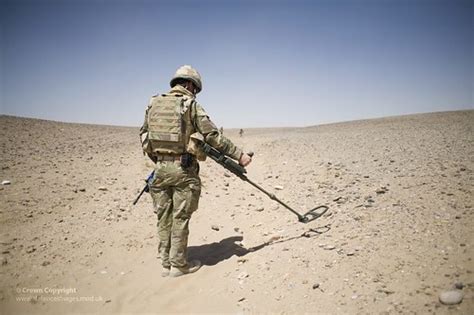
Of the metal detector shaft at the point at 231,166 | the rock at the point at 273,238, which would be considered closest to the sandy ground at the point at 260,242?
the rock at the point at 273,238

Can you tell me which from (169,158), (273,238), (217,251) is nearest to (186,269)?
(217,251)

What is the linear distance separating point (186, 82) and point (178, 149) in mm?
959

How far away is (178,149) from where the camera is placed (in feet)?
12.1

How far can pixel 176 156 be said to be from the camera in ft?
12.2

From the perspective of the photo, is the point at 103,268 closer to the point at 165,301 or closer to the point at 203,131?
the point at 165,301

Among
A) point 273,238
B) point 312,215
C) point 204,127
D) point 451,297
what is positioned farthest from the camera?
point 312,215

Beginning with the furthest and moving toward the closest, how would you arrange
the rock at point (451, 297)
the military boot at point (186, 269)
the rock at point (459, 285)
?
1. the military boot at point (186, 269)
2. the rock at point (459, 285)
3. the rock at point (451, 297)

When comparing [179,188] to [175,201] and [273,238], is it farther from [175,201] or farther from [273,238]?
[273,238]

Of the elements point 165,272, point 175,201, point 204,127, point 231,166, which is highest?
point 204,127

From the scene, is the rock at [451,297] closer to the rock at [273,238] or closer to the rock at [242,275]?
the rock at [242,275]

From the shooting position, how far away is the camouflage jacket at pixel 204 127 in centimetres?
366

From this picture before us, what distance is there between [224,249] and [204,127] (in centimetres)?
201

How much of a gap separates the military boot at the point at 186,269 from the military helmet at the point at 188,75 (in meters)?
2.46

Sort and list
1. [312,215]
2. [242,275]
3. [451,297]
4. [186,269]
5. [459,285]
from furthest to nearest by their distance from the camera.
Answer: [312,215], [186,269], [242,275], [459,285], [451,297]
